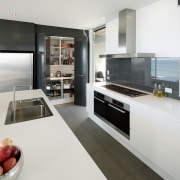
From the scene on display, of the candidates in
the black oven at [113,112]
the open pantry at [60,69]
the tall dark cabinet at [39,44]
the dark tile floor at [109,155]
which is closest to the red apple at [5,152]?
the dark tile floor at [109,155]

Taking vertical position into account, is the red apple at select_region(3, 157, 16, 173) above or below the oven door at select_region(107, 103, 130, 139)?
above

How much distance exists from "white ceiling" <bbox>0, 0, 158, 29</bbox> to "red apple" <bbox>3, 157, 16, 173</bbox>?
245 centimetres

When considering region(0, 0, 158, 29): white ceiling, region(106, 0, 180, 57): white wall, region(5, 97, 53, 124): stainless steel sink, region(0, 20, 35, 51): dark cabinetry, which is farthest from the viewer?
region(0, 20, 35, 51): dark cabinetry

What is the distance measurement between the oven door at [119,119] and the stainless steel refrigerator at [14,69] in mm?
2367

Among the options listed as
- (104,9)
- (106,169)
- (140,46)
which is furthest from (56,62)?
(106,169)

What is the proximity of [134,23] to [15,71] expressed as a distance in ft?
9.69

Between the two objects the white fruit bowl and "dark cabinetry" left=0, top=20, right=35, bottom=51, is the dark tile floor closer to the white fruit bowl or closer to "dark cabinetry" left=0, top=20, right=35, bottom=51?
the white fruit bowl

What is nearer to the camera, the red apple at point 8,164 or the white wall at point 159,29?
the red apple at point 8,164

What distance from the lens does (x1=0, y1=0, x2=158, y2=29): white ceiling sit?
8.21 ft

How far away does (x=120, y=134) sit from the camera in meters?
2.54

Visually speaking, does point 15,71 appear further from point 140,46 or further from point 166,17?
point 166,17

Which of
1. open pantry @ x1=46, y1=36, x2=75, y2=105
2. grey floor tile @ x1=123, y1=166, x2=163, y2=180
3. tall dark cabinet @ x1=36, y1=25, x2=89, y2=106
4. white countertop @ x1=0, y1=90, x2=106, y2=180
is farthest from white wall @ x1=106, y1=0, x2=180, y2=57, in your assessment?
open pantry @ x1=46, y1=36, x2=75, y2=105

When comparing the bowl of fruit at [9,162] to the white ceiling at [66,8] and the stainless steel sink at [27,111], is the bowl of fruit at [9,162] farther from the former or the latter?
the white ceiling at [66,8]

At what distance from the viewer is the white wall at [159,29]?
2195mm
